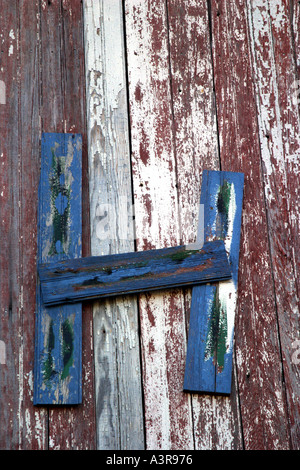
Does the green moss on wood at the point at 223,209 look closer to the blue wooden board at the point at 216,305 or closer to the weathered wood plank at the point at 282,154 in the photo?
the blue wooden board at the point at 216,305

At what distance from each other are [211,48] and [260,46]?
25 cm

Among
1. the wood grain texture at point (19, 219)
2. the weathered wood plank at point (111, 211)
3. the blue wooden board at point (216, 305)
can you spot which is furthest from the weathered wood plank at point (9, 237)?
the blue wooden board at point (216, 305)

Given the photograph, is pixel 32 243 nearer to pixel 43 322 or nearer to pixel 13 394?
pixel 43 322

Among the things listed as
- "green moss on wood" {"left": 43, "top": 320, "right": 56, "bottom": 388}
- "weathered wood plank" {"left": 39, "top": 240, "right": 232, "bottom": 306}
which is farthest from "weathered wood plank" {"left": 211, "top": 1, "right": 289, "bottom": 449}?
"green moss on wood" {"left": 43, "top": 320, "right": 56, "bottom": 388}

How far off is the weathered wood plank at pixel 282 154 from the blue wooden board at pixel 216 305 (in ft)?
0.65

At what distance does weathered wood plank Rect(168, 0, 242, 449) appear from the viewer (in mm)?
2430

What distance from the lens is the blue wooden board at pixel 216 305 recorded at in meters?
2.41

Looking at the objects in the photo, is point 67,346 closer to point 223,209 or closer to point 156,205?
point 156,205

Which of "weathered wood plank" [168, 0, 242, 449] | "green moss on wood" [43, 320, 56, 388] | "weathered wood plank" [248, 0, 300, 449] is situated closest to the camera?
"green moss on wood" [43, 320, 56, 388]

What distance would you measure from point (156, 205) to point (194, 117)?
48cm

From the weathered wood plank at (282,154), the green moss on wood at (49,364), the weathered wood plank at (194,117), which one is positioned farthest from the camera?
the weathered wood plank at (282,154)

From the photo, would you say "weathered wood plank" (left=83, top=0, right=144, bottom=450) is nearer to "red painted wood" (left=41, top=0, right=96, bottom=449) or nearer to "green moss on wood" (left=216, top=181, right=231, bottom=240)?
"red painted wood" (left=41, top=0, right=96, bottom=449)

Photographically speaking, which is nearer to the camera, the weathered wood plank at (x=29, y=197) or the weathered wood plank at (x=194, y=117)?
the weathered wood plank at (x=29, y=197)

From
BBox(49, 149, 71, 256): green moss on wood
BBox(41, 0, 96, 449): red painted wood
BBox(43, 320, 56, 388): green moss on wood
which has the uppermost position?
BBox(41, 0, 96, 449): red painted wood
